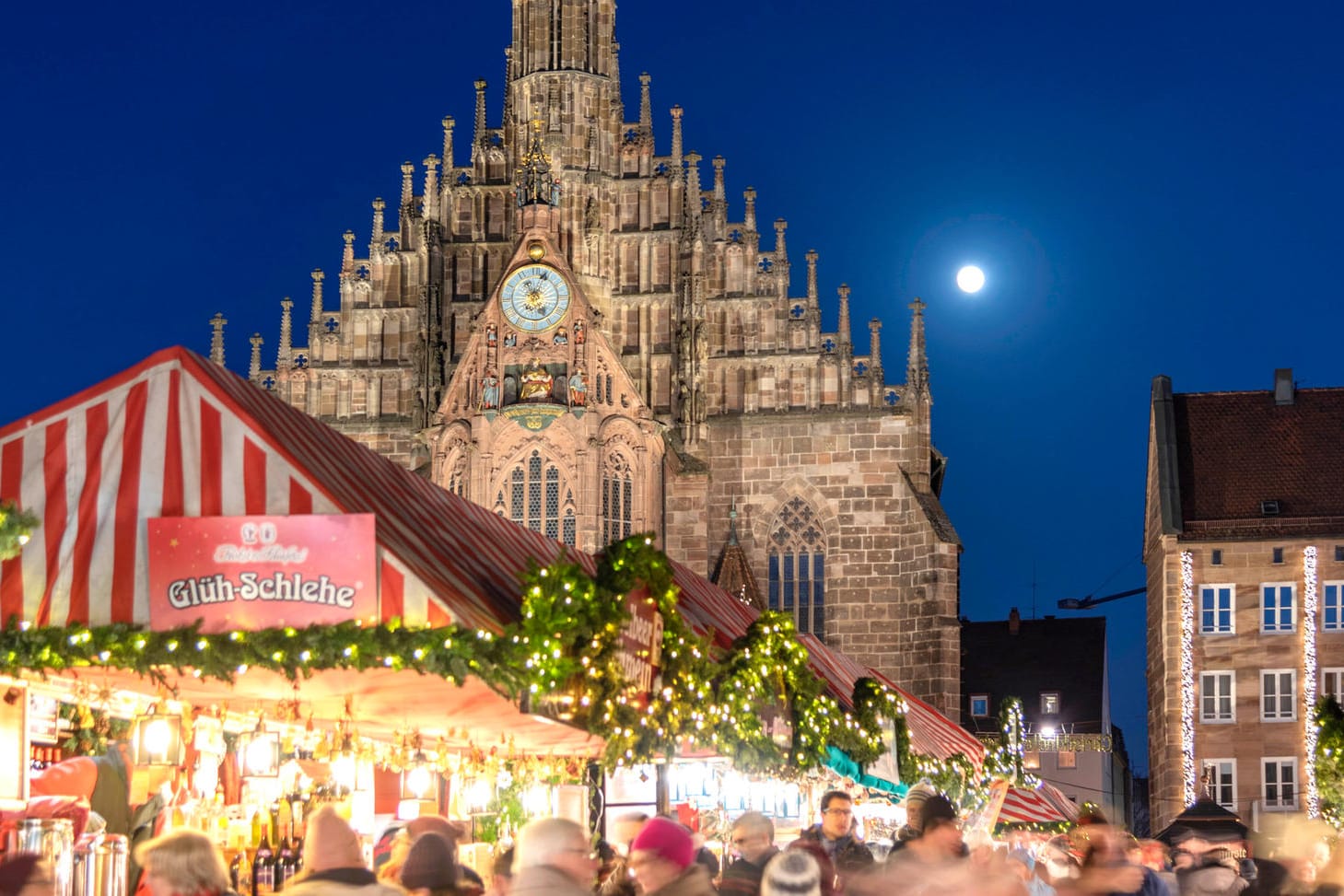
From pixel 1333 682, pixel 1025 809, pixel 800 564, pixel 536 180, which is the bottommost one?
pixel 1025 809

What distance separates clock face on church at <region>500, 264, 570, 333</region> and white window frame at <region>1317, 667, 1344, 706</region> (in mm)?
18534

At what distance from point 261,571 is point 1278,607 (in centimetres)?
3639

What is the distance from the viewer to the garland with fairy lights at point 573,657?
39.2 feet

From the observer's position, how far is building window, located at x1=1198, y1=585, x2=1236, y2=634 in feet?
149

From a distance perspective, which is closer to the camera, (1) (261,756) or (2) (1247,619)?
(1) (261,756)

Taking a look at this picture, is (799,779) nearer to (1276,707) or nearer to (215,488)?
(215,488)

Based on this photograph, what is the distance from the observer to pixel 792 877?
26.3 feet

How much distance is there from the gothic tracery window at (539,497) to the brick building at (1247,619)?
14.9m

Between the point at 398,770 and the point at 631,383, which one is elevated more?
the point at 631,383

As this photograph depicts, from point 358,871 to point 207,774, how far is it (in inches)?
263

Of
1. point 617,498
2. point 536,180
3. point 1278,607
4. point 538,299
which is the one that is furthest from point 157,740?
point 1278,607

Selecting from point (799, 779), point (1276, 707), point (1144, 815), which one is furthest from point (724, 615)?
point (1144, 815)

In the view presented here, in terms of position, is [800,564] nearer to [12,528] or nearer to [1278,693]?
[1278,693]

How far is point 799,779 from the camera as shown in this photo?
63.7 feet
